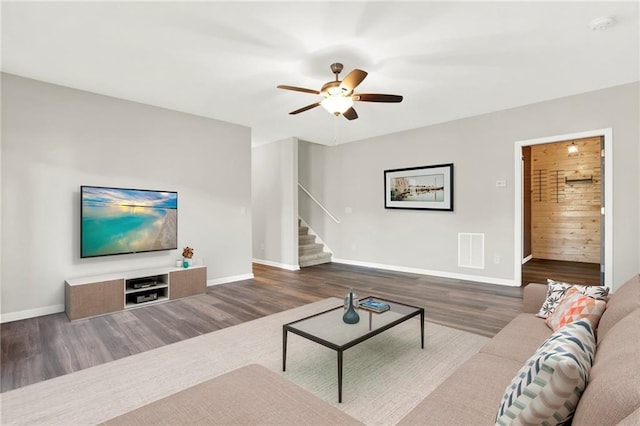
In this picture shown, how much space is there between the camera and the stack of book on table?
2635 mm

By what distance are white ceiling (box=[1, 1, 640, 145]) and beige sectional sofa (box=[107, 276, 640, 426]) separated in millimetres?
2265

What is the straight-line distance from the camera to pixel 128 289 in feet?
13.3

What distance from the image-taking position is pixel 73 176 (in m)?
3.92

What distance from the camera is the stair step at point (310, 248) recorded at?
23.0 ft

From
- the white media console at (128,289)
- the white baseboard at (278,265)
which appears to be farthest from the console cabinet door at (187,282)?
the white baseboard at (278,265)

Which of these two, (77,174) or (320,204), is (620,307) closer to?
(77,174)

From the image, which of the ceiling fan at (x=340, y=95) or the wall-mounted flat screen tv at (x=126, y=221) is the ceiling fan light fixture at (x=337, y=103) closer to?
the ceiling fan at (x=340, y=95)

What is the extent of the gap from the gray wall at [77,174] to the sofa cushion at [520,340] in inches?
167

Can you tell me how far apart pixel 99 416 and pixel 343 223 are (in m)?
5.71

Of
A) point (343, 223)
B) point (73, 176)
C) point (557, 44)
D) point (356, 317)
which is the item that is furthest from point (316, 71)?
point (343, 223)

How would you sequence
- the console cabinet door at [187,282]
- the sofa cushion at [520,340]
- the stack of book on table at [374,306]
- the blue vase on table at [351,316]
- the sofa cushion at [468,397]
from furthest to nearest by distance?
the console cabinet door at [187,282], the stack of book on table at [374,306], the blue vase on table at [351,316], the sofa cushion at [520,340], the sofa cushion at [468,397]

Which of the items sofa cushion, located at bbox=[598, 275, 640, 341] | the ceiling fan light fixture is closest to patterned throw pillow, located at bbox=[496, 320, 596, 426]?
sofa cushion, located at bbox=[598, 275, 640, 341]

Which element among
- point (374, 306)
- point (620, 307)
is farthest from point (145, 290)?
point (620, 307)

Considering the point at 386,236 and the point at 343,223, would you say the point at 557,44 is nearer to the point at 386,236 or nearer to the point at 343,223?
the point at 386,236
